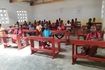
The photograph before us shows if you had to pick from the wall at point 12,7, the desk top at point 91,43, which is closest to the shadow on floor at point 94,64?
the desk top at point 91,43

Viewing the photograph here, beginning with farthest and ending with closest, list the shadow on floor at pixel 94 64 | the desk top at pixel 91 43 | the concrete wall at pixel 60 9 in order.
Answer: the concrete wall at pixel 60 9 < the shadow on floor at pixel 94 64 < the desk top at pixel 91 43

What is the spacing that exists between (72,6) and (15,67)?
839 centimetres

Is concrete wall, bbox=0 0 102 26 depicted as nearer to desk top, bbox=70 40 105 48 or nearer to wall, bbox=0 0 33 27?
wall, bbox=0 0 33 27

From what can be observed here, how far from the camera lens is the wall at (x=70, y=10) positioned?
10.1 meters

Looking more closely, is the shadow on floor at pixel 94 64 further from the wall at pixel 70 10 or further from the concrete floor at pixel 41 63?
the wall at pixel 70 10

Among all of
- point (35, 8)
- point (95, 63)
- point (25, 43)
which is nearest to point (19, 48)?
point (25, 43)

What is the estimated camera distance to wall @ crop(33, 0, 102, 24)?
33.1 feet

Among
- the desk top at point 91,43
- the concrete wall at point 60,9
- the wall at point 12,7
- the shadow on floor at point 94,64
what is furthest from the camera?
the concrete wall at point 60,9

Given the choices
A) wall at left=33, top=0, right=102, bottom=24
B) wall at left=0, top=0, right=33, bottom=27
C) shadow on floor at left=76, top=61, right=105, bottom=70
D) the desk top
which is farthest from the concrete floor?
wall at left=33, top=0, right=102, bottom=24

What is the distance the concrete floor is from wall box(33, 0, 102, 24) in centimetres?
624

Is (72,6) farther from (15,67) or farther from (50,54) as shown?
(15,67)

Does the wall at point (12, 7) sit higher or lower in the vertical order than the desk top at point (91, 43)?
higher

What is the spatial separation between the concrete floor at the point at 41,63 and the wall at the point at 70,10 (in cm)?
624

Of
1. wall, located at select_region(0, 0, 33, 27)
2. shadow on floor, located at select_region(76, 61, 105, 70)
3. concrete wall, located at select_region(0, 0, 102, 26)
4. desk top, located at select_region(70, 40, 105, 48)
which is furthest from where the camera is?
concrete wall, located at select_region(0, 0, 102, 26)
